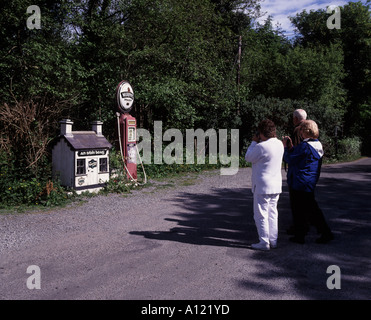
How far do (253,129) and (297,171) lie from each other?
41.2 ft

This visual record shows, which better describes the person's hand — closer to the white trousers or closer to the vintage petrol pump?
the white trousers

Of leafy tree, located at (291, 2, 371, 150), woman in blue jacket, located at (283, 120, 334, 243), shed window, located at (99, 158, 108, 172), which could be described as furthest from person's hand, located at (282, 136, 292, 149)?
leafy tree, located at (291, 2, 371, 150)

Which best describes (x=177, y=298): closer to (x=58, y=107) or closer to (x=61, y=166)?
(x=61, y=166)

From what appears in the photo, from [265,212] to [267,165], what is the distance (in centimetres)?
65

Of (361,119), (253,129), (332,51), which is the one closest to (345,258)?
(253,129)

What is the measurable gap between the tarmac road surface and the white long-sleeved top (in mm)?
937

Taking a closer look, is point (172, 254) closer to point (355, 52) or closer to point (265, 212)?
point (265, 212)

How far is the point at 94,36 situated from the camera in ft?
44.4

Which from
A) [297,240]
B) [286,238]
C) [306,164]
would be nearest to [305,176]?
[306,164]

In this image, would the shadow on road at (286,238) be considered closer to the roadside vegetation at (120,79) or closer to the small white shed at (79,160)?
the small white shed at (79,160)

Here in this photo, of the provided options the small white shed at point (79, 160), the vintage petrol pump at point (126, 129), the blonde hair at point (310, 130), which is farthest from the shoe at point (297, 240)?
the vintage petrol pump at point (126, 129)

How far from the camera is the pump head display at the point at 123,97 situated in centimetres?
990

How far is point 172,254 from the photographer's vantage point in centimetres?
489

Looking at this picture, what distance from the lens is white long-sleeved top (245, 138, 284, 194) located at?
15.8ft
